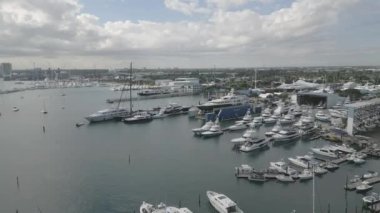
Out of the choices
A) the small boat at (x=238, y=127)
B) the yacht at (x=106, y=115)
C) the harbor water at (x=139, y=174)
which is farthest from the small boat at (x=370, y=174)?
the yacht at (x=106, y=115)

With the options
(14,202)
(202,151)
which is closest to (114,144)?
(202,151)

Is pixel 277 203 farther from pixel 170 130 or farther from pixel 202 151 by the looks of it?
pixel 170 130

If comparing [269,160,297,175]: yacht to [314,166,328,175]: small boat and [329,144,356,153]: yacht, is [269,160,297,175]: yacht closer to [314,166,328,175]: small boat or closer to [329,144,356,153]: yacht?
[314,166,328,175]: small boat

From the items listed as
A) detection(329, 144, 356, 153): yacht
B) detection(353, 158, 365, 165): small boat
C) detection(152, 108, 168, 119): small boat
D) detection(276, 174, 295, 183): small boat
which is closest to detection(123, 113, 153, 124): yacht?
detection(152, 108, 168, 119): small boat

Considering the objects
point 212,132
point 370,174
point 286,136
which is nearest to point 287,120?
point 286,136

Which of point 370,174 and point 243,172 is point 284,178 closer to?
point 243,172
